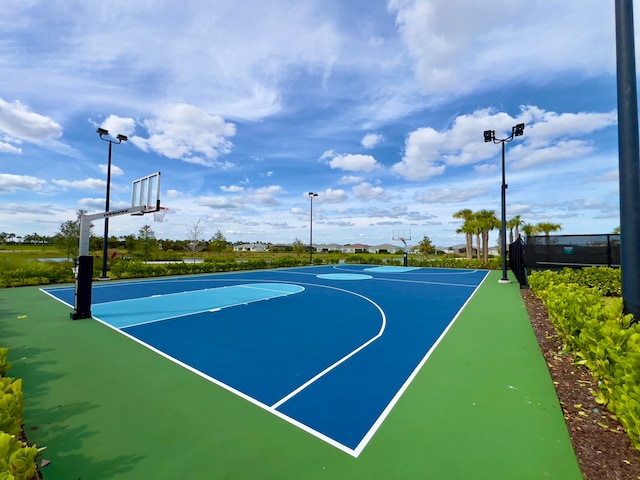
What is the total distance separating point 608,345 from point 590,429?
2.98ft

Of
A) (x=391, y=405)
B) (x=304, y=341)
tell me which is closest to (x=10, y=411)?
(x=391, y=405)

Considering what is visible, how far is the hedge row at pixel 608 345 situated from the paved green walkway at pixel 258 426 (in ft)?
1.81

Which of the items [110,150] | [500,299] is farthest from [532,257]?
[110,150]

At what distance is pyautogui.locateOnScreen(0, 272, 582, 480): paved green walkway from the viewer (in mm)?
2680

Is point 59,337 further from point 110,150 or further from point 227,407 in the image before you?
point 110,150

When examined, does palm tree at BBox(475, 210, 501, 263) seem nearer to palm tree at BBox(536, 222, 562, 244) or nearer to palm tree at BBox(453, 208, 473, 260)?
palm tree at BBox(453, 208, 473, 260)

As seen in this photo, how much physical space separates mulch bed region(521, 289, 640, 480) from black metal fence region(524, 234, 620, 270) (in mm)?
9117

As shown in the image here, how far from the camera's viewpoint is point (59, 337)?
641 cm

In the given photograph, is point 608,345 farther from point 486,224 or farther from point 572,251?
point 486,224

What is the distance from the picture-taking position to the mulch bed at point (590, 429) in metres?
2.57

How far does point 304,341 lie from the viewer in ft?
20.2

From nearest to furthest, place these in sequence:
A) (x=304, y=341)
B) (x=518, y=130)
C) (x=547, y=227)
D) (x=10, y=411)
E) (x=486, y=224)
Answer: (x=10, y=411) < (x=304, y=341) < (x=518, y=130) < (x=486, y=224) < (x=547, y=227)

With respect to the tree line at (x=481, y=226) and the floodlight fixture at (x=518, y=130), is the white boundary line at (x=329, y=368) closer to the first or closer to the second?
A: the floodlight fixture at (x=518, y=130)

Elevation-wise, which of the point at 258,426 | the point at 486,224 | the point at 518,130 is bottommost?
the point at 258,426
